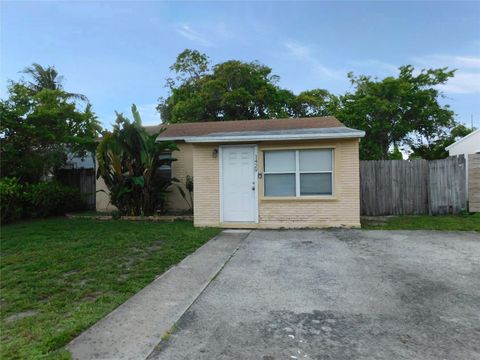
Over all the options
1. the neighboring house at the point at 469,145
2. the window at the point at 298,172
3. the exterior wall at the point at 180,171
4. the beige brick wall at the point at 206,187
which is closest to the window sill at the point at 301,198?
the window at the point at 298,172

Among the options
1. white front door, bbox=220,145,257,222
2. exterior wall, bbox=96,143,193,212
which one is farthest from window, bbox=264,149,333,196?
exterior wall, bbox=96,143,193,212

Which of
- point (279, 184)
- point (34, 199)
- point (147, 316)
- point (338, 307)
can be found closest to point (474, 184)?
point (279, 184)

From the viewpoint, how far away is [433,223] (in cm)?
876

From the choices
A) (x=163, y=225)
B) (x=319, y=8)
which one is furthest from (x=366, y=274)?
(x=319, y=8)

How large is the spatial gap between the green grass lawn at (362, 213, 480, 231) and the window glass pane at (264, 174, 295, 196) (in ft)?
7.43

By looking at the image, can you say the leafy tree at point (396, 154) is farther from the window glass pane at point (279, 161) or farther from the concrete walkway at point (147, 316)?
the concrete walkway at point (147, 316)

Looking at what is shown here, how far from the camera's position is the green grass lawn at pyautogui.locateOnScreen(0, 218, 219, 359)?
300 centimetres

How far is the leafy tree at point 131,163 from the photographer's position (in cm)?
1023

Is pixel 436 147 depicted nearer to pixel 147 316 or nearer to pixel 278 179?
pixel 278 179

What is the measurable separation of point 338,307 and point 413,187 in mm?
8319

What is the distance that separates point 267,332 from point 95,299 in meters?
2.19

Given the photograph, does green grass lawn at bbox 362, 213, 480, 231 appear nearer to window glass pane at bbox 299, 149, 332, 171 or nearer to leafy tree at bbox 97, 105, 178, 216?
window glass pane at bbox 299, 149, 332, 171

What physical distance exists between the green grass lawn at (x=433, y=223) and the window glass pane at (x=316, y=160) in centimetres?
200

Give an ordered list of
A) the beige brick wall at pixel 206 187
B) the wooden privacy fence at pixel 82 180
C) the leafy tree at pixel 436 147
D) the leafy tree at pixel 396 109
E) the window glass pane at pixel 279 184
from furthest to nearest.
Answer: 1. the leafy tree at pixel 436 147
2. the leafy tree at pixel 396 109
3. the wooden privacy fence at pixel 82 180
4. the beige brick wall at pixel 206 187
5. the window glass pane at pixel 279 184
